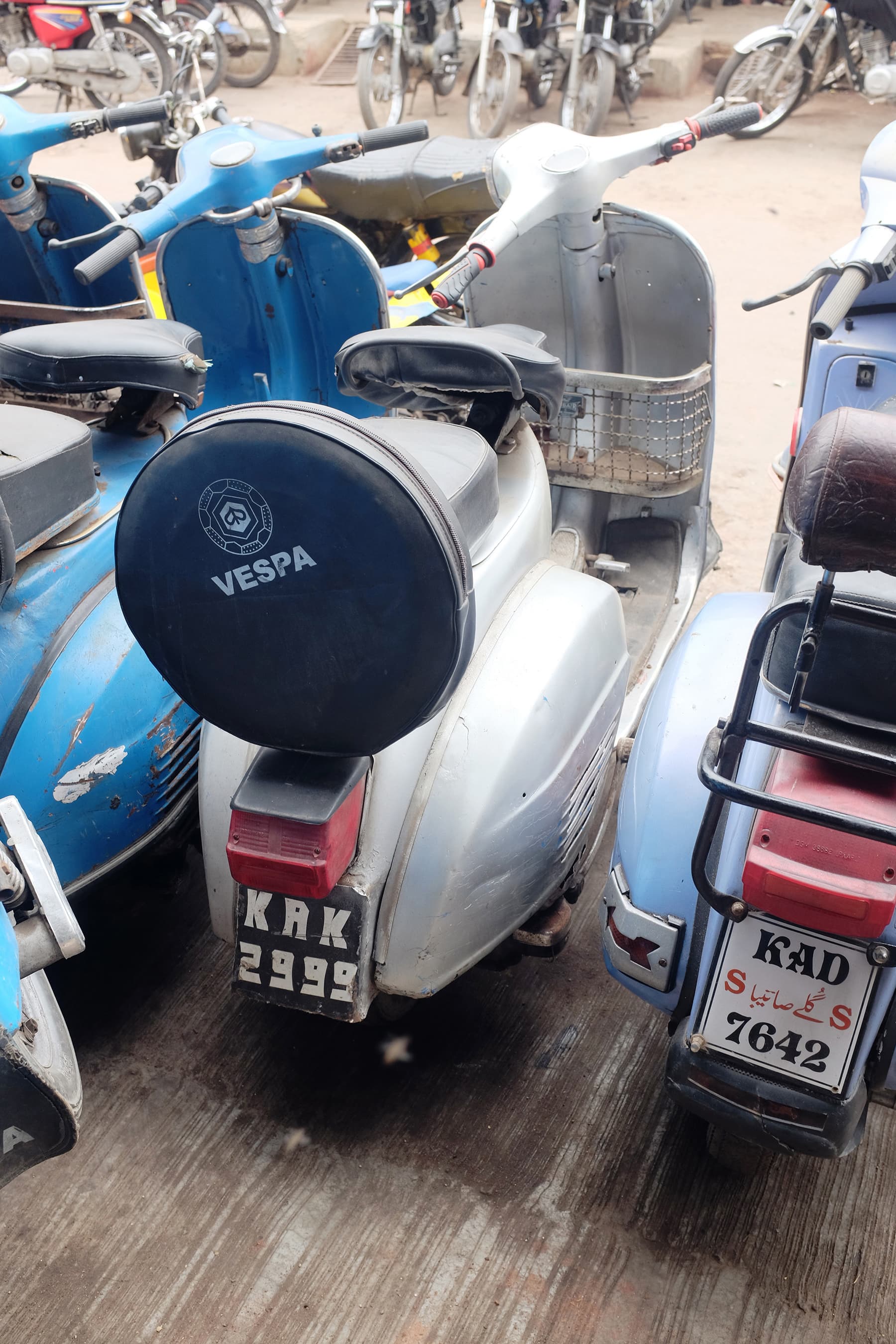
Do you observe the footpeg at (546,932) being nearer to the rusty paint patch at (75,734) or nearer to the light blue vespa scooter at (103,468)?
the light blue vespa scooter at (103,468)

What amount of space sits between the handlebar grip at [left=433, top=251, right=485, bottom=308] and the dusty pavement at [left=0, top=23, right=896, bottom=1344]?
4.36ft

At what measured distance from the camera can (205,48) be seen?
938cm

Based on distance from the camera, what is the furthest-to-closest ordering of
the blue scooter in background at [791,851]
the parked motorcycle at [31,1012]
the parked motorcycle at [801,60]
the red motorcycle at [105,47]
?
the red motorcycle at [105,47] < the parked motorcycle at [801,60] < the blue scooter in background at [791,851] < the parked motorcycle at [31,1012]

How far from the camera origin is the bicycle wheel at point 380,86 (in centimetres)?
837

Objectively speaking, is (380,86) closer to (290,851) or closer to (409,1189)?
(290,851)

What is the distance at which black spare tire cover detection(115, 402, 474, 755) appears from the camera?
4.43ft

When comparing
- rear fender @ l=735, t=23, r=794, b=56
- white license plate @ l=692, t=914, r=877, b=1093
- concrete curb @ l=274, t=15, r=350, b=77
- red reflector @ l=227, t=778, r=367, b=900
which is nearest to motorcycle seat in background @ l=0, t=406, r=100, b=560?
red reflector @ l=227, t=778, r=367, b=900

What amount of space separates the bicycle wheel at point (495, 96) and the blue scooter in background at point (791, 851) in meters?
7.54

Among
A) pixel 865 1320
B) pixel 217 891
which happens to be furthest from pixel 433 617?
pixel 865 1320

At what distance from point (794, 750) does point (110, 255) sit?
188 centimetres

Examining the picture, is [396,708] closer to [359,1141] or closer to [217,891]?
[217,891]

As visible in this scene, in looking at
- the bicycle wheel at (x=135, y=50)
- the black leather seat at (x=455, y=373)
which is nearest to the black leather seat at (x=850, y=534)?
the black leather seat at (x=455, y=373)

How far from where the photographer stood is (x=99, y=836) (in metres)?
1.99

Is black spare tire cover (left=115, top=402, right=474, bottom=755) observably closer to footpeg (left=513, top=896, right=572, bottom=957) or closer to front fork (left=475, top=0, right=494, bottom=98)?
footpeg (left=513, top=896, right=572, bottom=957)
